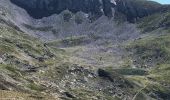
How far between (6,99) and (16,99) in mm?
9478

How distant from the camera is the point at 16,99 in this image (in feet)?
510

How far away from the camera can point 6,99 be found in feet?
479
